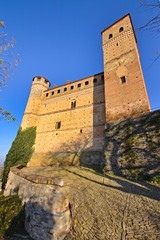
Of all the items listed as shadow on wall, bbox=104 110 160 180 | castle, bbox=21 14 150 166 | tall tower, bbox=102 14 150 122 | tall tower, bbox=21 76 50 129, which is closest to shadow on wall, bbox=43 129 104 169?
castle, bbox=21 14 150 166

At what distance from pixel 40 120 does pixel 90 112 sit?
317 inches

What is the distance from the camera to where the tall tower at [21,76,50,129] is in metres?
15.1

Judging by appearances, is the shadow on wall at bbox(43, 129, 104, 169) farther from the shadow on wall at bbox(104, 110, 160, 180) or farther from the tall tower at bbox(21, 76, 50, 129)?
the tall tower at bbox(21, 76, 50, 129)

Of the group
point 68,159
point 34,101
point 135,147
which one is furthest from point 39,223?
point 34,101

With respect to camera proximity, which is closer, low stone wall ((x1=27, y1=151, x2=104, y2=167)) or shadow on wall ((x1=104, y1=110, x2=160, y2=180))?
shadow on wall ((x1=104, y1=110, x2=160, y2=180))

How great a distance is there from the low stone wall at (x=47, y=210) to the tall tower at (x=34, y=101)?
12.6m

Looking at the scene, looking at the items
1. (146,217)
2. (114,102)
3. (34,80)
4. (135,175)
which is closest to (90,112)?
(114,102)

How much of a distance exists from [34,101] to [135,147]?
51.3 ft

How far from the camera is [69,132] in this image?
13.2 m

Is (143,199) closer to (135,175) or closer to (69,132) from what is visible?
(135,175)

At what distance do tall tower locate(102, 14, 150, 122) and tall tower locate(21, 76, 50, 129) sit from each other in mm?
10986

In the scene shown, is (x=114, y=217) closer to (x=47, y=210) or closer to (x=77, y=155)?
(x=47, y=210)

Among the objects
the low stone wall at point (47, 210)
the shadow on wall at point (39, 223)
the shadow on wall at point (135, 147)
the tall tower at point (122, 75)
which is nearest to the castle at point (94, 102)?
the tall tower at point (122, 75)

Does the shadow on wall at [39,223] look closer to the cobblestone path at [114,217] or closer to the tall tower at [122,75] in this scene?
the cobblestone path at [114,217]
